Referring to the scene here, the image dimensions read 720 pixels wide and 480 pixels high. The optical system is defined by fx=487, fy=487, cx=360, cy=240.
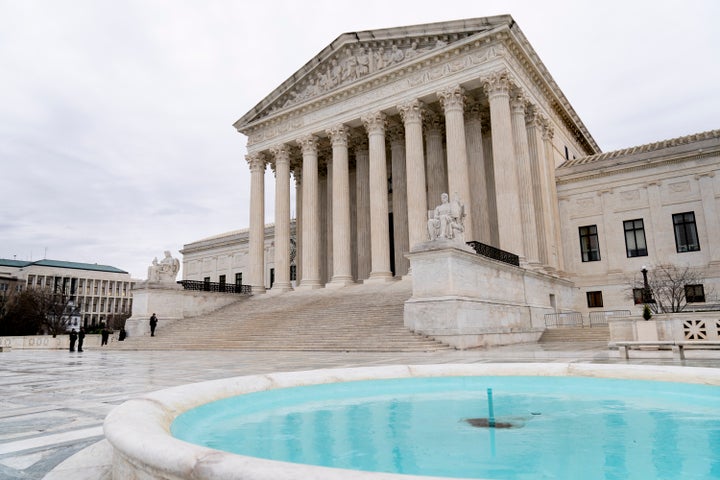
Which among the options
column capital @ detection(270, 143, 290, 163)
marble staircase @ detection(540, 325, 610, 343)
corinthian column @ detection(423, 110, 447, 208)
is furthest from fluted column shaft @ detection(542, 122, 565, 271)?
column capital @ detection(270, 143, 290, 163)

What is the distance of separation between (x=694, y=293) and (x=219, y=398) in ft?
104

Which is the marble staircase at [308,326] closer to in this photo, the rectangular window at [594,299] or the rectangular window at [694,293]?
the rectangular window at [594,299]

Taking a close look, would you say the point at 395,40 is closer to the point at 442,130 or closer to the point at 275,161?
the point at 442,130

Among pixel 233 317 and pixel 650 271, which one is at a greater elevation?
pixel 650 271

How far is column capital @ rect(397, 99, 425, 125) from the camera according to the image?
30312mm

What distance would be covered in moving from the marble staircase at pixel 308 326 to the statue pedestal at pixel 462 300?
830 millimetres

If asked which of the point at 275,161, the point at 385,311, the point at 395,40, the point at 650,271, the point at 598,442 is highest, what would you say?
the point at 395,40

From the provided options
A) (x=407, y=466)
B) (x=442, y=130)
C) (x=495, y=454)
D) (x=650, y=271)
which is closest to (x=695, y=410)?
(x=495, y=454)

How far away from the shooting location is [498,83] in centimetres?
2720

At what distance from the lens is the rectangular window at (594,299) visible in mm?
31953

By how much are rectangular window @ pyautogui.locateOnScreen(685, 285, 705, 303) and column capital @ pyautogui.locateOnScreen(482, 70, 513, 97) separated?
52.6ft

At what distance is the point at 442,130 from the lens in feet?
114

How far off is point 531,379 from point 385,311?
15.6 metres

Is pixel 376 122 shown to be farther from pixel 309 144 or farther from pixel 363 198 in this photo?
pixel 363 198
